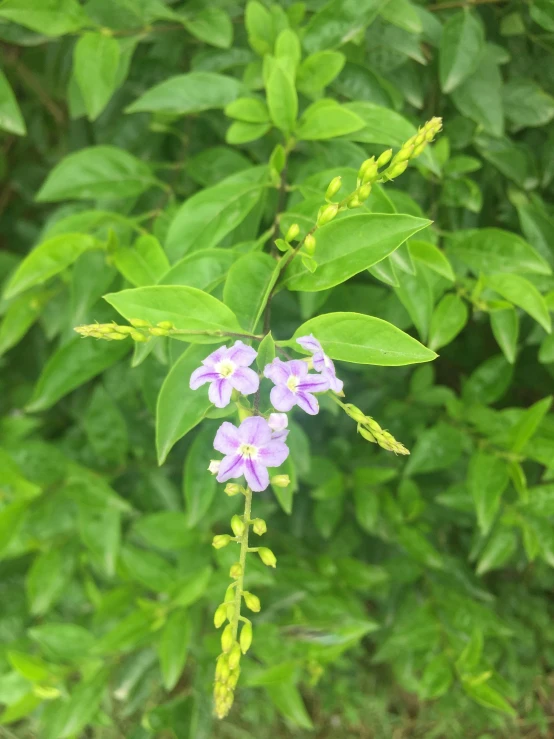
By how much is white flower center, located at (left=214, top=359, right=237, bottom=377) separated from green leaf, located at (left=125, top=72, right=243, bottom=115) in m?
0.71

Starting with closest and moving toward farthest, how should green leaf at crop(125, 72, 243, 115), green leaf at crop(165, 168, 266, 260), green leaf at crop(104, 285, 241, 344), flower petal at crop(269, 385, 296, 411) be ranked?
1. flower petal at crop(269, 385, 296, 411)
2. green leaf at crop(104, 285, 241, 344)
3. green leaf at crop(165, 168, 266, 260)
4. green leaf at crop(125, 72, 243, 115)

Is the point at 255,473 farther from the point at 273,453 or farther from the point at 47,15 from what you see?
the point at 47,15

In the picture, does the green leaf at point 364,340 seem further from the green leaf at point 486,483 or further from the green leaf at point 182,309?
the green leaf at point 486,483

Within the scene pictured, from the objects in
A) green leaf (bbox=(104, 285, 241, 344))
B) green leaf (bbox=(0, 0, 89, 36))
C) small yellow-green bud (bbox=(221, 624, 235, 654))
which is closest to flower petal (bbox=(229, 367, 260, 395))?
green leaf (bbox=(104, 285, 241, 344))

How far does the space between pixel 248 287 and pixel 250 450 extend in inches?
11.6

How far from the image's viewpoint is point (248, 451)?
2.56 feet

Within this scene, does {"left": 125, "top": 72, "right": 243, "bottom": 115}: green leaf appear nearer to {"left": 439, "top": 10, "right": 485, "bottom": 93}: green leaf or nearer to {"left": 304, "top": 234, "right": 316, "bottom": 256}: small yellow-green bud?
{"left": 439, "top": 10, "right": 485, "bottom": 93}: green leaf

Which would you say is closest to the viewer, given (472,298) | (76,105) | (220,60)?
(472,298)

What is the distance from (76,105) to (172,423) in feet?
3.40

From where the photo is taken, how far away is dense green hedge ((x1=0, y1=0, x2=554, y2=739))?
97 cm

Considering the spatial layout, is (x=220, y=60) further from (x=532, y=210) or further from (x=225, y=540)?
(x=225, y=540)

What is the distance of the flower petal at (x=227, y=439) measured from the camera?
0.77 meters

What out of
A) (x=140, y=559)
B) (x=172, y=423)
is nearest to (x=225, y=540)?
(x=172, y=423)

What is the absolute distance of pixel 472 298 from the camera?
50.9 inches
